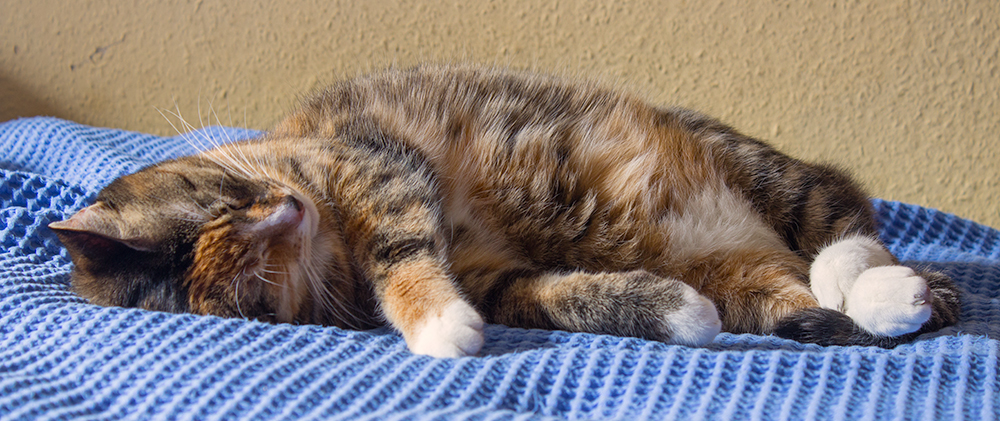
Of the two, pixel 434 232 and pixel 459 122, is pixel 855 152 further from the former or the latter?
pixel 434 232

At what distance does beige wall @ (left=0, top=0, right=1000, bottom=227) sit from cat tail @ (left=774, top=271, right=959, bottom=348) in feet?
2.90

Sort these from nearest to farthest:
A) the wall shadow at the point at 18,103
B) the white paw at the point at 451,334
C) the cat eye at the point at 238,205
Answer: the white paw at the point at 451,334 < the cat eye at the point at 238,205 < the wall shadow at the point at 18,103

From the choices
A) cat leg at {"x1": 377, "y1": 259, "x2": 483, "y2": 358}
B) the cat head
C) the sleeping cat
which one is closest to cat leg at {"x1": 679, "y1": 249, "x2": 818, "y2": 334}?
the sleeping cat

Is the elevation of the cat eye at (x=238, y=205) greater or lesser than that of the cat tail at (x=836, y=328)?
greater

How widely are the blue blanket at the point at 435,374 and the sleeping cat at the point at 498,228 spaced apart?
51mm

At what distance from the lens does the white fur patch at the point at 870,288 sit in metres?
0.72

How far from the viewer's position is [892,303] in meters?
0.72

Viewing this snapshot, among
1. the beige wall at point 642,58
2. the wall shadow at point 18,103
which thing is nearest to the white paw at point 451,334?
the beige wall at point 642,58

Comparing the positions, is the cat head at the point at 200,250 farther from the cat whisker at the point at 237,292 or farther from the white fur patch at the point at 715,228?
the white fur patch at the point at 715,228

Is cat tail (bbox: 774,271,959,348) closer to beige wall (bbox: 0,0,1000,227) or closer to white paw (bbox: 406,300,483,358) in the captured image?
white paw (bbox: 406,300,483,358)

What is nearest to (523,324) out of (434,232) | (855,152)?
(434,232)

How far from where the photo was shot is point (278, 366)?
59 cm

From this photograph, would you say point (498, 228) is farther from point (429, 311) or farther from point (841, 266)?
point (841, 266)

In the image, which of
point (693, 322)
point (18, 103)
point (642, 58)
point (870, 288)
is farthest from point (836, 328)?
point (18, 103)
